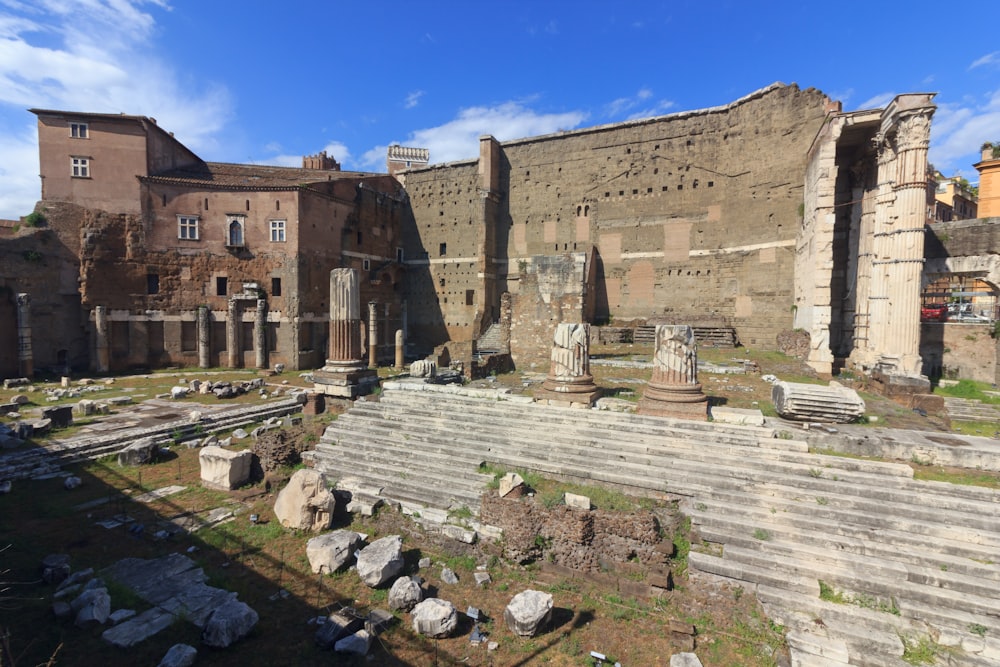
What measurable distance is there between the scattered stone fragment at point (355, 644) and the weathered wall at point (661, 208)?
2160 cm

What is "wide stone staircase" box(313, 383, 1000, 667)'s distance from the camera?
4.77m

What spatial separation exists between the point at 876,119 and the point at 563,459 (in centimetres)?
1551

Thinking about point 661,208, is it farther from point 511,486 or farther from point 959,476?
point 511,486

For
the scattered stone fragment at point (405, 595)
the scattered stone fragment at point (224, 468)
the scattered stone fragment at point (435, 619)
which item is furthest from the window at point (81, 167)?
the scattered stone fragment at point (435, 619)

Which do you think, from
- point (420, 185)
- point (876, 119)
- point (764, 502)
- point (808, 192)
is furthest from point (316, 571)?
point (420, 185)

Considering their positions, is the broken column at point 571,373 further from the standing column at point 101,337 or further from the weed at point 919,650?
the standing column at point 101,337

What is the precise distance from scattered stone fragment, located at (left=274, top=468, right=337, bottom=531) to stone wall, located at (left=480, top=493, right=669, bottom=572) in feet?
10.2

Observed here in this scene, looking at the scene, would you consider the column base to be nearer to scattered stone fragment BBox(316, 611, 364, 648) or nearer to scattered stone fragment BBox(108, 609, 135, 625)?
scattered stone fragment BBox(108, 609, 135, 625)

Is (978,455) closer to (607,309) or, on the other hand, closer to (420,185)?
(607,309)

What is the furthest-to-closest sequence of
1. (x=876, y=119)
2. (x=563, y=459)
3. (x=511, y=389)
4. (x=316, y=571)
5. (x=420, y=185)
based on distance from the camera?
(x=420, y=185) < (x=876, y=119) < (x=511, y=389) < (x=563, y=459) < (x=316, y=571)

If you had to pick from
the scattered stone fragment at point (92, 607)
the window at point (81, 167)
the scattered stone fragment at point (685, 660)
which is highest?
the window at point (81, 167)

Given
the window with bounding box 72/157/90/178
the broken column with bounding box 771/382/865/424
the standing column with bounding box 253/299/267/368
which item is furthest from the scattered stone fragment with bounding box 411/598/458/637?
the window with bounding box 72/157/90/178

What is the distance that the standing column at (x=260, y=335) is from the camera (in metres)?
22.7

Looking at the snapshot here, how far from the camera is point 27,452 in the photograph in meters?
9.52
